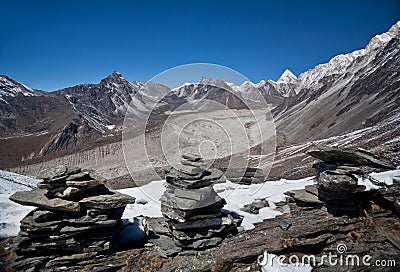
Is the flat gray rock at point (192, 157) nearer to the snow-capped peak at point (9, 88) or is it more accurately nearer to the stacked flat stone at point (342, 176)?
the stacked flat stone at point (342, 176)

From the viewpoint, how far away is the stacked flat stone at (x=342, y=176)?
11.1 m

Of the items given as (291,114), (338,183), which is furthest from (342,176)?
(291,114)

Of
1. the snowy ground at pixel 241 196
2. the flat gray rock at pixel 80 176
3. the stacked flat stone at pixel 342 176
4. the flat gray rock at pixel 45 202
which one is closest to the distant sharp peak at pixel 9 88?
the snowy ground at pixel 241 196

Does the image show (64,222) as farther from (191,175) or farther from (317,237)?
(317,237)

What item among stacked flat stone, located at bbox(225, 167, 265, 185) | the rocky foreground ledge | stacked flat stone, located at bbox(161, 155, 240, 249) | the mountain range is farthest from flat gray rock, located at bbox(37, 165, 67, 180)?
stacked flat stone, located at bbox(225, 167, 265, 185)

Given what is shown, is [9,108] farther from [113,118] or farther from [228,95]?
[228,95]

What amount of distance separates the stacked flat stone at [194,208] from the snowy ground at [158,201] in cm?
166

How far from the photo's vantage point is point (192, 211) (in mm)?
9766

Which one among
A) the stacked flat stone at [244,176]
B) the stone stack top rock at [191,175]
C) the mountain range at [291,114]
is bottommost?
the stone stack top rock at [191,175]

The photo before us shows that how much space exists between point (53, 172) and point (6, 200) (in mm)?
5232

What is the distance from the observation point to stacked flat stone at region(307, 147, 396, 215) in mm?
11125

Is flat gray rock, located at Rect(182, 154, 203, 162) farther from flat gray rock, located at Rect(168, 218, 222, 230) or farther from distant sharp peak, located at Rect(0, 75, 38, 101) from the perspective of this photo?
distant sharp peak, located at Rect(0, 75, 38, 101)

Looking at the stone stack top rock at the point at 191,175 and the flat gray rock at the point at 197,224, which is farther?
the stone stack top rock at the point at 191,175

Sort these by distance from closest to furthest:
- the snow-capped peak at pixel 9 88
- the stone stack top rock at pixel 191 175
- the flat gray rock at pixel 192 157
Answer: the stone stack top rock at pixel 191 175 < the flat gray rock at pixel 192 157 < the snow-capped peak at pixel 9 88
